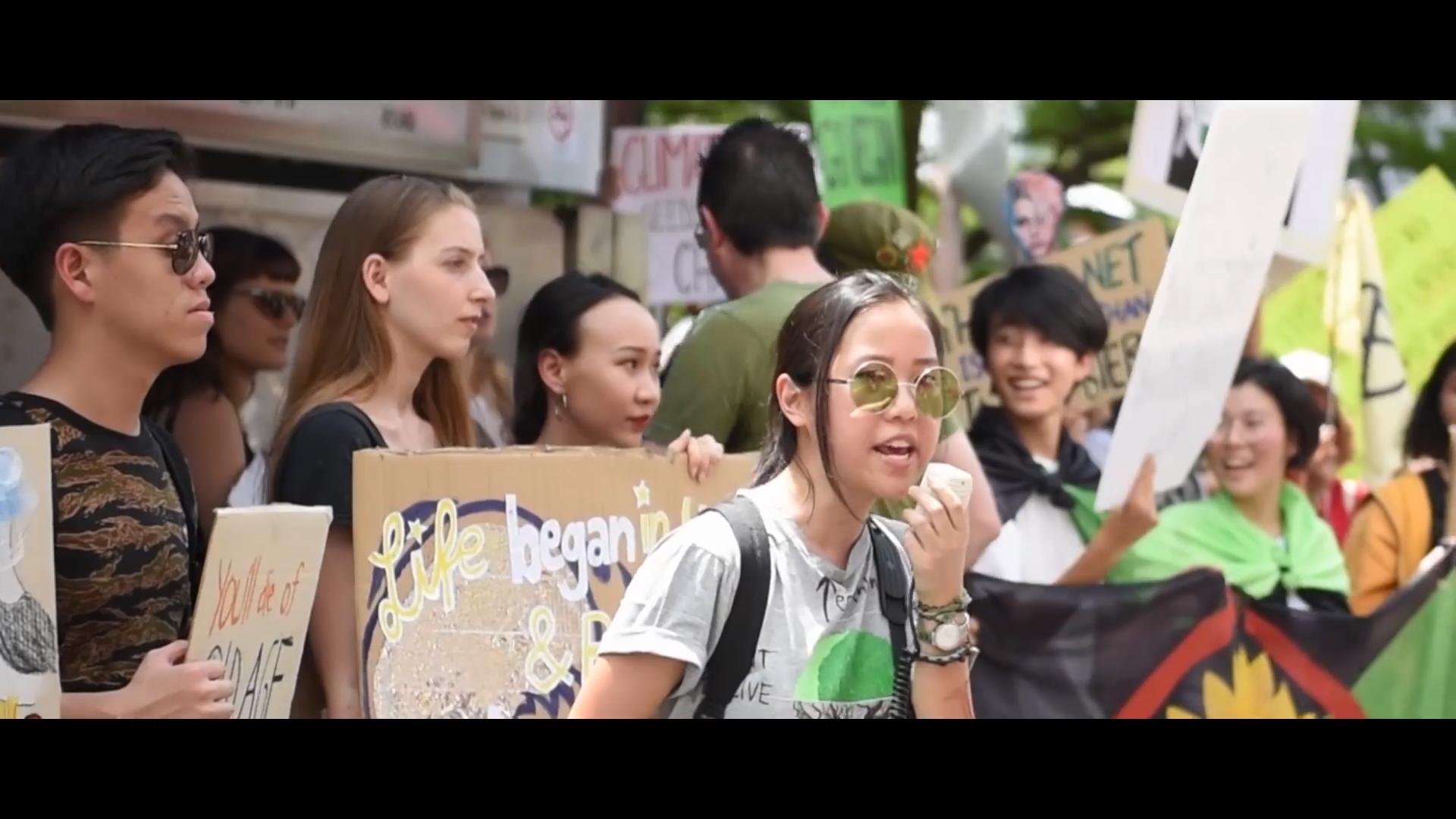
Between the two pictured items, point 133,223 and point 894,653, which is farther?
point 133,223

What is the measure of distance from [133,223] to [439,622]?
93 cm

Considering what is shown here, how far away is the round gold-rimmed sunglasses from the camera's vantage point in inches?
121

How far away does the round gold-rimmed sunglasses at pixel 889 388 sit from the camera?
308cm

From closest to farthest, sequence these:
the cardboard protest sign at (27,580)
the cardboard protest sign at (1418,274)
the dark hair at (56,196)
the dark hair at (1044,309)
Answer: the cardboard protest sign at (27,580) < the dark hair at (56,196) < the dark hair at (1044,309) < the cardboard protest sign at (1418,274)

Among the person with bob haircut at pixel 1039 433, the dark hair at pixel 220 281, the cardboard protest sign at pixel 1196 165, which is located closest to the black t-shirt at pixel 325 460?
the dark hair at pixel 220 281

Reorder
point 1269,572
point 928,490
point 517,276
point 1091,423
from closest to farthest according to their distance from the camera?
point 928,490 → point 517,276 → point 1269,572 → point 1091,423

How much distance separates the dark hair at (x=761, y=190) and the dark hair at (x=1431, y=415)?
9.09ft

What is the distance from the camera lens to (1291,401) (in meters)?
6.02

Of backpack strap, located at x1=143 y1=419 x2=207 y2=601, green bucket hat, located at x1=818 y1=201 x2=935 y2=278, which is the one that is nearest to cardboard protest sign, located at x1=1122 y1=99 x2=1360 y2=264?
green bucket hat, located at x1=818 y1=201 x2=935 y2=278

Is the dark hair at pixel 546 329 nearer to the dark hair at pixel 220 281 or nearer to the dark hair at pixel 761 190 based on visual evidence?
the dark hair at pixel 761 190

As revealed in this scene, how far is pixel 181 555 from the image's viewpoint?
3.51 m

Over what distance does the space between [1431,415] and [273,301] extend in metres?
3.89
